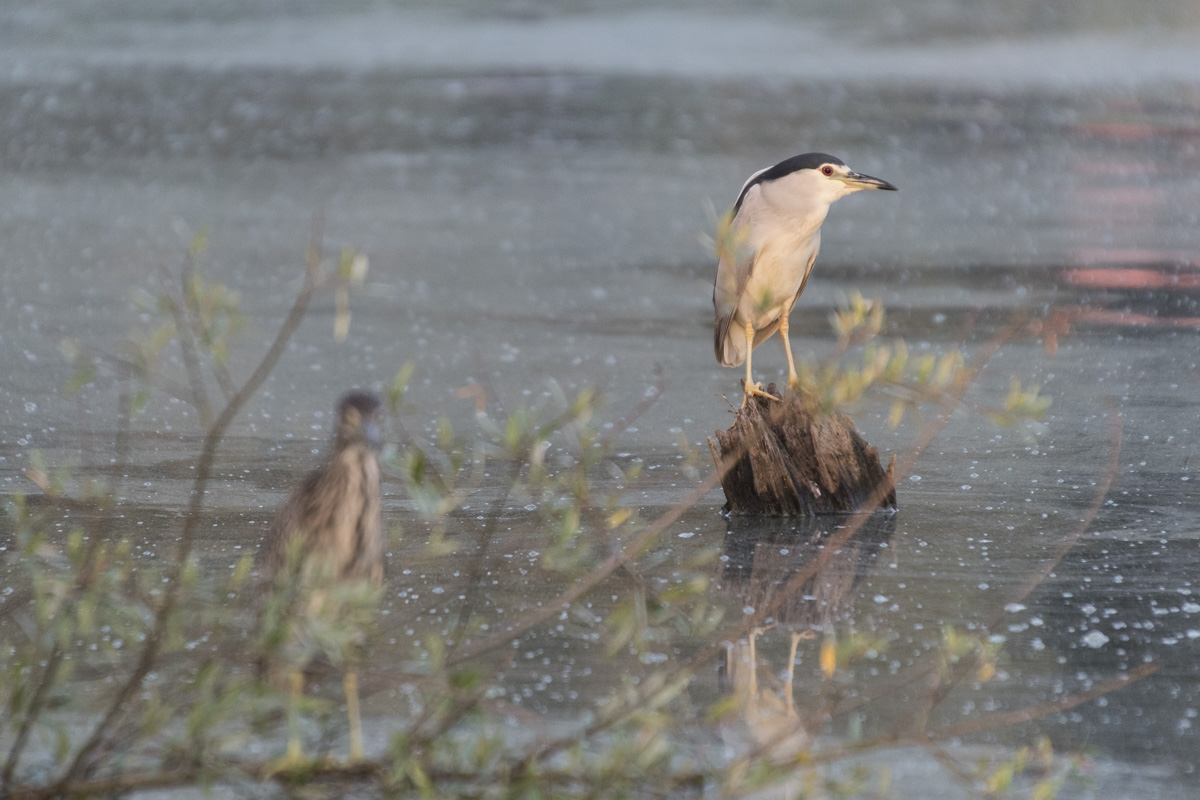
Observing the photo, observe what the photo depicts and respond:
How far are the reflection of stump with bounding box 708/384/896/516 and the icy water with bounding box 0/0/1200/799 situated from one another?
0.15 metres

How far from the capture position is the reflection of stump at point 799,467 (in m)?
4.89

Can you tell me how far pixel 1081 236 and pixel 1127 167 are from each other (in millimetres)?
4549

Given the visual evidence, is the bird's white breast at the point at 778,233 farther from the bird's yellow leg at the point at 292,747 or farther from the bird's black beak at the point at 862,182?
the bird's yellow leg at the point at 292,747

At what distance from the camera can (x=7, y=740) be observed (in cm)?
297

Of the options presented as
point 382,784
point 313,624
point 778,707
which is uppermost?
point 313,624

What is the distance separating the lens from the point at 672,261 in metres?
9.99

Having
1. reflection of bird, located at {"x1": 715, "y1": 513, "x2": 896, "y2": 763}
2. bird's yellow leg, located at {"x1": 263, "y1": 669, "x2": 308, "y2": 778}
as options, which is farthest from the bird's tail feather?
bird's yellow leg, located at {"x1": 263, "y1": 669, "x2": 308, "y2": 778}

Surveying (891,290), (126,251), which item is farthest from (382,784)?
(126,251)

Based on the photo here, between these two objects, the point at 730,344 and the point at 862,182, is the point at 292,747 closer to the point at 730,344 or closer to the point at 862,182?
the point at 862,182

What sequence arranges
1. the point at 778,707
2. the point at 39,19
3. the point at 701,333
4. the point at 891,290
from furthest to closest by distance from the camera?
the point at 39,19, the point at 891,290, the point at 701,333, the point at 778,707

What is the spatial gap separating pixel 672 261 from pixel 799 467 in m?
5.20

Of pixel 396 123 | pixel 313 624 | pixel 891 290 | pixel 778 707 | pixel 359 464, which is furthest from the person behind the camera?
pixel 396 123

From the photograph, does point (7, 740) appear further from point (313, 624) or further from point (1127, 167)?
point (1127, 167)

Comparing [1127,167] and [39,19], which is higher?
[39,19]
